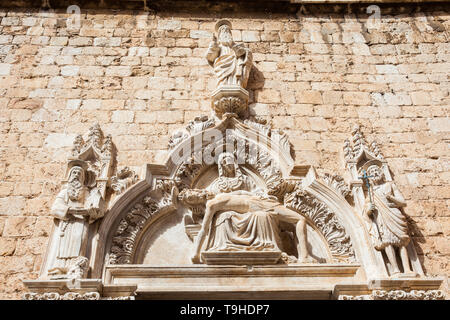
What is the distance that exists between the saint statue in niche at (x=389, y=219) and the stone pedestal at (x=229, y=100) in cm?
166

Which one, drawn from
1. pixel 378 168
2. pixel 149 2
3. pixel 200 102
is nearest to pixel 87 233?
pixel 200 102

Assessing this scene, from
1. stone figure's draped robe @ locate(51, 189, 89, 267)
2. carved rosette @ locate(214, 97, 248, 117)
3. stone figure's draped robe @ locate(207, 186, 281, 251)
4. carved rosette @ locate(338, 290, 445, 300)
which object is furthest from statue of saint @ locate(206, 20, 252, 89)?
carved rosette @ locate(338, 290, 445, 300)

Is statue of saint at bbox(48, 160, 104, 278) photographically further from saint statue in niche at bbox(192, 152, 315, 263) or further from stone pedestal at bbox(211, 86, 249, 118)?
stone pedestal at bbox(211, 86, 249, 118)

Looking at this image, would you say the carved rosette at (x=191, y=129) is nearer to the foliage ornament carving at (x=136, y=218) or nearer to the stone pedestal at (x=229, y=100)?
the stone pedestal at (x=229, y=100)

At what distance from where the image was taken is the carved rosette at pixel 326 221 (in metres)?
4.37

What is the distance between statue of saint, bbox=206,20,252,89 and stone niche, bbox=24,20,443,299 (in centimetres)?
25

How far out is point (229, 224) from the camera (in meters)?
4.34

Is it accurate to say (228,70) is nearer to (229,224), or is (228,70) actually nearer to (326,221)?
(229,224)

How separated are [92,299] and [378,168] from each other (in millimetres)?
3158

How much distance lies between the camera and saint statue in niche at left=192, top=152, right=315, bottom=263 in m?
4.24

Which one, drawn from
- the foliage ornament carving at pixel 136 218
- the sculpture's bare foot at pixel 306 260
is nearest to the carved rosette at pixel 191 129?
the foliage ornament carving at pixel 136 218

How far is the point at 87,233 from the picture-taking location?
4.17 m

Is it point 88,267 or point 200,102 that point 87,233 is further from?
point 200,102

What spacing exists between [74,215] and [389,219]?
3038 millimetres
